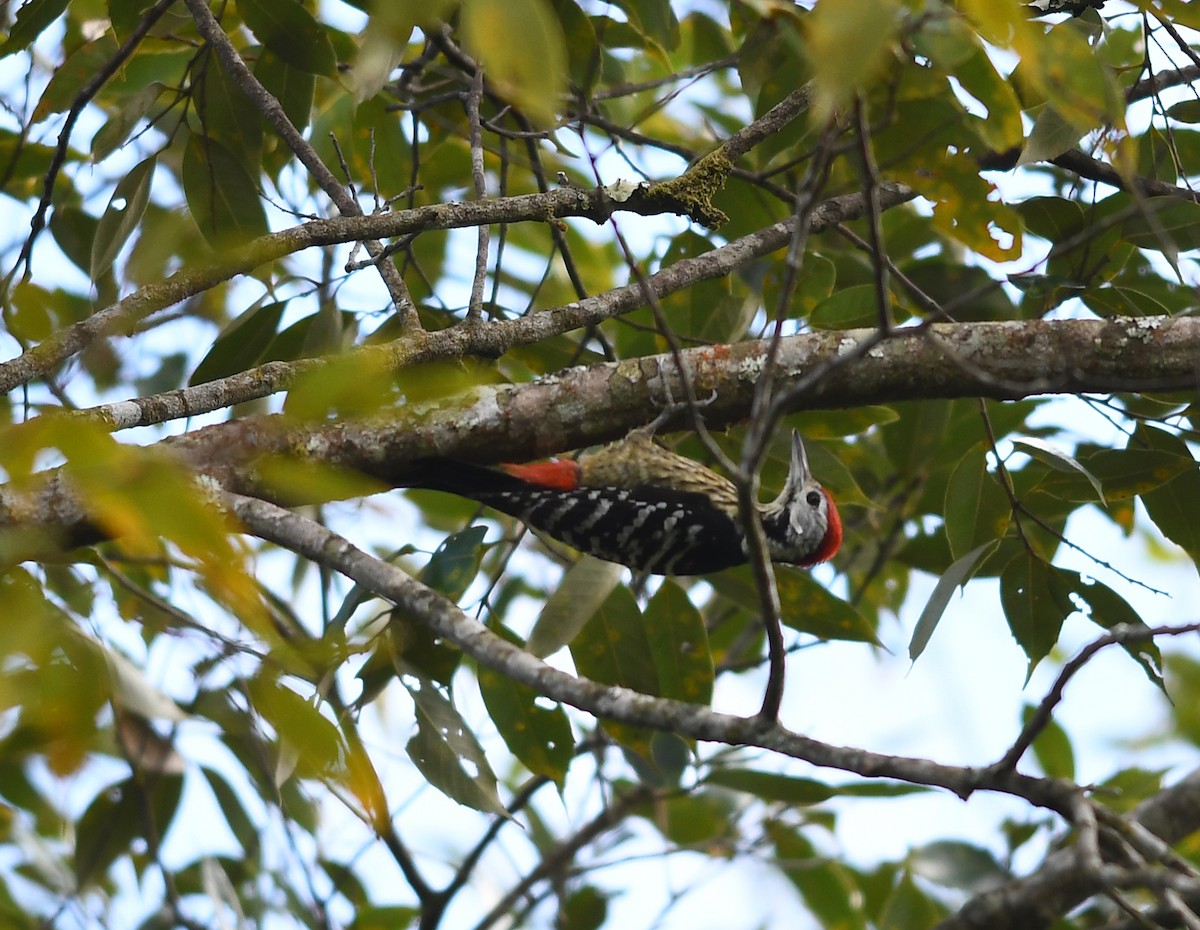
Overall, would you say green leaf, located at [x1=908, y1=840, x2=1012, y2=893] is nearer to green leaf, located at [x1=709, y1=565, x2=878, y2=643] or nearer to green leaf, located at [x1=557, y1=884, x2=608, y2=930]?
green leaf, located at [x1=557, y1=884, x2=608, y2=930]

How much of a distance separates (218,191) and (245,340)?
1.51ft

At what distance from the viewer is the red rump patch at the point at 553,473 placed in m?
4.30

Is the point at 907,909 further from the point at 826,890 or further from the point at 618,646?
the point at 618,646

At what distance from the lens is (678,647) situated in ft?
12.0

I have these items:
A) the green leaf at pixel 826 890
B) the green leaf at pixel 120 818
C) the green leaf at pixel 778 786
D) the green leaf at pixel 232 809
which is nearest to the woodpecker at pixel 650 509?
the green leaf at pixel 778 786

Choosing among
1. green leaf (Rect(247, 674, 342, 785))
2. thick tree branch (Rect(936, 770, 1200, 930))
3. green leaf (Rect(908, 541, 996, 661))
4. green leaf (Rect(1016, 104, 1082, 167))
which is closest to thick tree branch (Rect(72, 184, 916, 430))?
green leaf (Rect(1016, 104, 1082, 167))

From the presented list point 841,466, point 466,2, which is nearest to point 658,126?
point 841,466

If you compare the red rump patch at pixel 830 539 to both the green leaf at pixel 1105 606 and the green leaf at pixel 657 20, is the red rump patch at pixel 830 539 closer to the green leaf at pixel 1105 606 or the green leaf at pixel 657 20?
the green leaf at pixel 1105 606

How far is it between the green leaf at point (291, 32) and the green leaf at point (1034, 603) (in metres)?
2.36

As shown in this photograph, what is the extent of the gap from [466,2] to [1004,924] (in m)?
4.11

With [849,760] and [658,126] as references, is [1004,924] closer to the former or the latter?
[849,760]

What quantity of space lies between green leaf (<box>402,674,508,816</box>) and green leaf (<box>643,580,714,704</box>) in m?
0.66

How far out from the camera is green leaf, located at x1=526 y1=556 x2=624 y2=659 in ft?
10.6

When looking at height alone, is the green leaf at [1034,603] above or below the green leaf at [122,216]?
below
